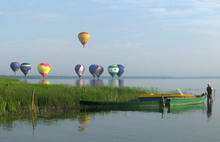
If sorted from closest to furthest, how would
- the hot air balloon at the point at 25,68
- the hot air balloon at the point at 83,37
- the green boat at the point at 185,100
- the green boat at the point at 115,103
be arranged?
1. the green boat at the point at 115,103
2. the green boat at the point at 185,100
3. the hot air balloon at the point at 83,37
4. the hot air balloon at the point at 25,68

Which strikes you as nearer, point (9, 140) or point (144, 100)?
point (9, 140)

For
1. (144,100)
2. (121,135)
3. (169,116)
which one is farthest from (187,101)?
(121,135)

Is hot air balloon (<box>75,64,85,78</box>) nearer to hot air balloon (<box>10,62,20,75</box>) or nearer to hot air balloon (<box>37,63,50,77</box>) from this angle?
hot air balloon (<box>37,63,50,77</box>)

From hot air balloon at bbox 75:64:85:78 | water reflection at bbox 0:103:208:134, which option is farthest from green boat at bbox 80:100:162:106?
hot air balloon at bbox 75:64:85:78

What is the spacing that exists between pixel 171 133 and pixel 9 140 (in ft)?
28.8

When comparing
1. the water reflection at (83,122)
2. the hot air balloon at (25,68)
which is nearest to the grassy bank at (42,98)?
the water reflection at (83,122)

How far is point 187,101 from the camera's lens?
30.1 metres

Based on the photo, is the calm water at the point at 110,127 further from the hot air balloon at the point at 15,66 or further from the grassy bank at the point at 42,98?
the hot air balloon at the point at 15,66

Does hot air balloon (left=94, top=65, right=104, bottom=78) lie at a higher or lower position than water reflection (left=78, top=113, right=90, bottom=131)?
higher

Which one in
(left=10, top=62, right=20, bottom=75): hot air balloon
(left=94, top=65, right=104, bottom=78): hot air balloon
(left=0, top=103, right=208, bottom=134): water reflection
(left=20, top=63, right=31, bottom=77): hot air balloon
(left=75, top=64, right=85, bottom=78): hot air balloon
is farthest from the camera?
(left=94, top=65, right=104, bottom=78): hot air balloon

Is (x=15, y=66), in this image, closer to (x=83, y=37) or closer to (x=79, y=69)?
(x=79, y=69)

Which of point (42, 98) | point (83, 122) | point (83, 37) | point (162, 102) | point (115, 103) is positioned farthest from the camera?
point (83, 37)

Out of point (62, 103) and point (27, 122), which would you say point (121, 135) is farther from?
point (62, 103)

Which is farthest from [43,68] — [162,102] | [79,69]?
[162,102]
